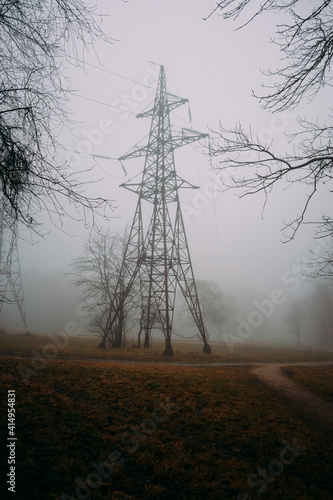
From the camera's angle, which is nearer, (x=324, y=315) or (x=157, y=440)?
(x=157, y=440)

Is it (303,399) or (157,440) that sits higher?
(157,440)

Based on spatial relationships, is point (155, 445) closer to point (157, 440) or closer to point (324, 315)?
point (157, 440)

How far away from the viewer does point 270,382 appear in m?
9.27

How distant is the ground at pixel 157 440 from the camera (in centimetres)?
291

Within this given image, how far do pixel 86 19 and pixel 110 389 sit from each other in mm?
7228
